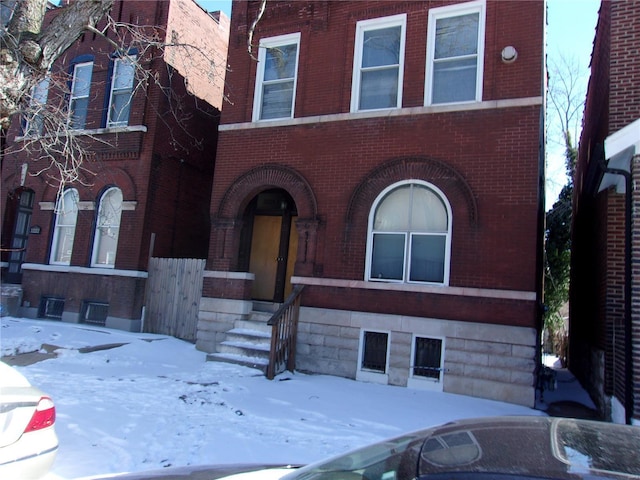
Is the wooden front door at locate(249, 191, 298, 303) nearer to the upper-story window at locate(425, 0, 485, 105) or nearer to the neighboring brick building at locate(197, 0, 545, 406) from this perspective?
the neighboring brick building at locate(197, 0, 545, 406)

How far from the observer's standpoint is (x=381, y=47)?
10.3m

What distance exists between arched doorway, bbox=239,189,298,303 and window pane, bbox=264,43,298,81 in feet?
8.43

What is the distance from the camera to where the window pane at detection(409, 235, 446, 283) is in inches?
359

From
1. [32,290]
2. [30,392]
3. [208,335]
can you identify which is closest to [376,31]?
[208,335]

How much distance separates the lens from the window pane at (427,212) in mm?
9188

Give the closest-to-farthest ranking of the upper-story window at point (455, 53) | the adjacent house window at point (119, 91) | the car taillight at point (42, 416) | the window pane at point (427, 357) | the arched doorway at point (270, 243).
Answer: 1. the car taillight at point (42, 416)
2. the window pane at point (427, 357)
3. the upper-story window at point (455, 53)
4. the arched doorway at point (270, 243)
5. the adjacent house window at point (119, 91)

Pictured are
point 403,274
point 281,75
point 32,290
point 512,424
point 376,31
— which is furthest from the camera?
point 32,290

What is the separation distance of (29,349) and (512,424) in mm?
10198

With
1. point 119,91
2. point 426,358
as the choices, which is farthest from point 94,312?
point 426,358

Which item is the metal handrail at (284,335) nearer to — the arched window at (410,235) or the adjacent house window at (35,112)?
the arched window at (410,235)

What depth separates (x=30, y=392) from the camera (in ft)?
12.3

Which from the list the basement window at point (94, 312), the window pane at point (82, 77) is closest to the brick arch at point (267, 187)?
the basement window at point (94, 312)

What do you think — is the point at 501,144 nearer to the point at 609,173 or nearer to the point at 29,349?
the point at 609,173

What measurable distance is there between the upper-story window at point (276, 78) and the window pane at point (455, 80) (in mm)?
3129
